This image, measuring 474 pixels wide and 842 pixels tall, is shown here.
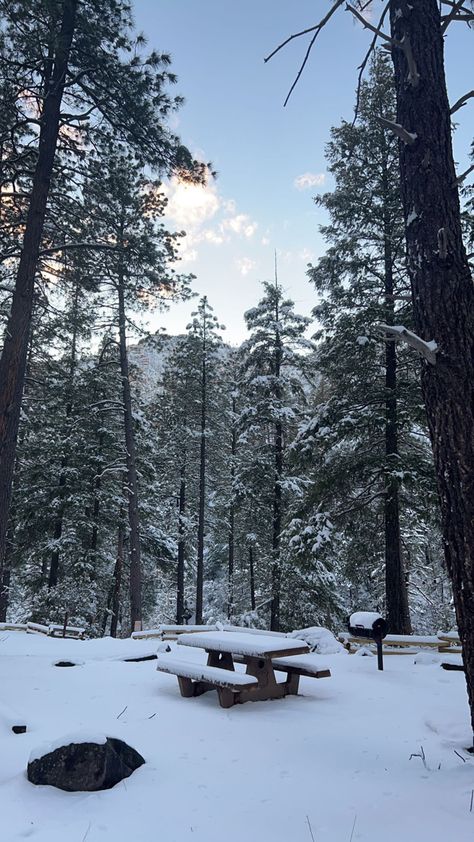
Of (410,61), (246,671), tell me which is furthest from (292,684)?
(410,61)

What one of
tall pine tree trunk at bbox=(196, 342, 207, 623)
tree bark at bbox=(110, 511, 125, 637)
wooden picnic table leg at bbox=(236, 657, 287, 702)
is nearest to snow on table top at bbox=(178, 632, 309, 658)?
wooden picnic table leg at bbox=(236, 657, 287, 702)

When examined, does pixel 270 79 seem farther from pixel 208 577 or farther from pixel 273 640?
pixel 208 577

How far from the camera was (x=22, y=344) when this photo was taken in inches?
306

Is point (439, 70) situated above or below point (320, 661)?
above

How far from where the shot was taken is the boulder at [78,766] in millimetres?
3502

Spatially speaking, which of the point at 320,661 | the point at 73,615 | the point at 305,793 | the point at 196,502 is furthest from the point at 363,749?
the point at 196,502

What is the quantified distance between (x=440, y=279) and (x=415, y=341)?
0.66 m

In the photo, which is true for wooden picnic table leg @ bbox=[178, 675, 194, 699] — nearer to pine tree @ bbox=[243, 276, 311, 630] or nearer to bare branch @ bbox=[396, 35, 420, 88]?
bare branch @ bbox=[396, 35, 420, 88]

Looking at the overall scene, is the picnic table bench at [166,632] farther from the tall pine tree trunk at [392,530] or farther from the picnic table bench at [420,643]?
the tall pine tree trunk at [392,530]

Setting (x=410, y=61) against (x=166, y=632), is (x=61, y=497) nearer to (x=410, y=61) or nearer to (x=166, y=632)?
(x=166, y=632)

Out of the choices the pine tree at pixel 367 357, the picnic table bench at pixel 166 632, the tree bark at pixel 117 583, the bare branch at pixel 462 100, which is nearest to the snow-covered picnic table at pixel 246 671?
the pine tree at pixel 367 357

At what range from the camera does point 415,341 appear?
3.45 meters

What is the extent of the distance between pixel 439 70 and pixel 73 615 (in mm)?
18688

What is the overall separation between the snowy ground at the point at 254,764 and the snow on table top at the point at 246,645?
0.61 m
